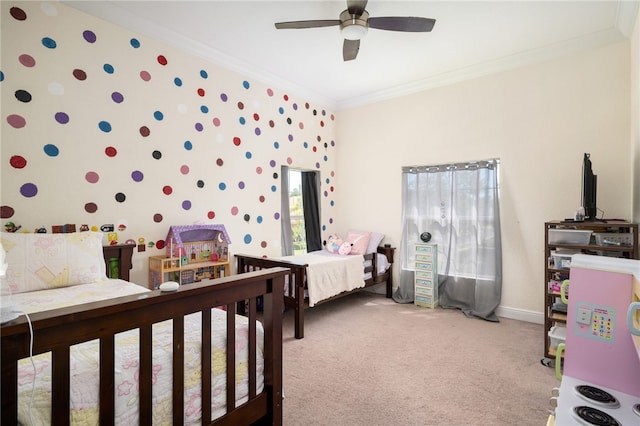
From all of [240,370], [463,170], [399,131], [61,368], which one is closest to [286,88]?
[399,131]

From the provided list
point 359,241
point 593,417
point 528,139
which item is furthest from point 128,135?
point 528,139

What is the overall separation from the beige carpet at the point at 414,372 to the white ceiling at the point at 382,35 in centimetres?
265

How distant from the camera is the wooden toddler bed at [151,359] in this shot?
34.9 inches

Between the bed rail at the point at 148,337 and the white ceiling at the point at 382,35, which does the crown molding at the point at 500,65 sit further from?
the bed rail at the point at 148,337

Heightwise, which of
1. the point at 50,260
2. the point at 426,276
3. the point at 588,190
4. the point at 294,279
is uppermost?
the point at 588,190

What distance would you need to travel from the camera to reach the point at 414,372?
2279 millimetres

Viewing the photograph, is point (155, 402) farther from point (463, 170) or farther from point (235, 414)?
point (463, 170)

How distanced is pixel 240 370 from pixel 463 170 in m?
3.18

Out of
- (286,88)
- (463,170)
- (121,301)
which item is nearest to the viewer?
(121,301)

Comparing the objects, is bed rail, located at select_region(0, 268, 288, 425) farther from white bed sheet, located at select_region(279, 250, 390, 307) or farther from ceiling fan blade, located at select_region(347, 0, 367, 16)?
ceiling fan blade, located at select_region(347, 0, 367, 16)

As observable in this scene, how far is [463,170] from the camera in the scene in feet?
12.0

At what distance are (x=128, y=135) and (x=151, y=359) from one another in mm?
2176

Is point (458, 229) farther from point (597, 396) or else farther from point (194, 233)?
point (194, 233)

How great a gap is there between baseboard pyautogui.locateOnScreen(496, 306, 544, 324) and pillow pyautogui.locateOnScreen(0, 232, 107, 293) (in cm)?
363
